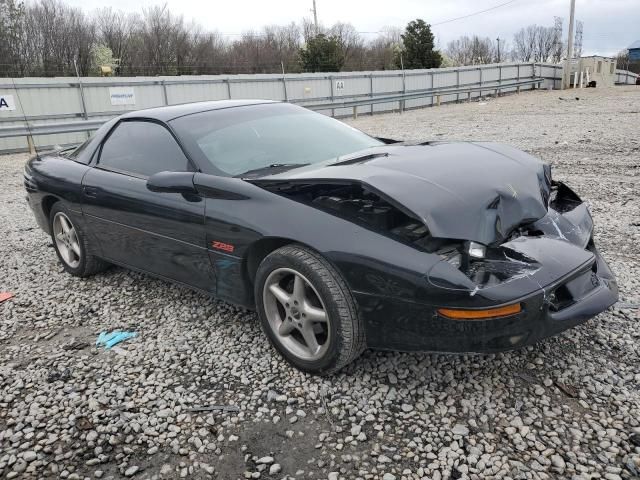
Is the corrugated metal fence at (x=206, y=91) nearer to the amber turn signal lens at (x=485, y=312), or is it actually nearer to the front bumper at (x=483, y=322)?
the front bumper at (x=483, y=322)

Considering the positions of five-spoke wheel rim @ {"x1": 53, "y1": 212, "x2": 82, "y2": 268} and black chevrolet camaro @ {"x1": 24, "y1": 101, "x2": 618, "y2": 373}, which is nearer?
black chevrolet camaro @ {"x1": 24, "y1": 101, "x2": 618, "y2": 373}

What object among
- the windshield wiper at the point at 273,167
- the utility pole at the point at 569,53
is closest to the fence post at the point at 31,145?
the windshield wiper at the point at 273,167

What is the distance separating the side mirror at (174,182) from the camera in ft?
9.74

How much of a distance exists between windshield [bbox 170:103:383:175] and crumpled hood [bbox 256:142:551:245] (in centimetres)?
32

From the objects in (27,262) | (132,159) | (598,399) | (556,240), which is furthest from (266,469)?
(27,262)

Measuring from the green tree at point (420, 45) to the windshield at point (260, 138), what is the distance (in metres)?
37.7

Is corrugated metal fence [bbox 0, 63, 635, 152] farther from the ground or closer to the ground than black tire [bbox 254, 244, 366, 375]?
farther from the ground

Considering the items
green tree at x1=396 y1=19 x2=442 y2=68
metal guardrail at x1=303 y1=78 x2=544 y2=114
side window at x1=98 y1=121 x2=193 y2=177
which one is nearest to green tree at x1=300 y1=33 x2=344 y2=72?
green tree at x1=396 y1=19 x2=442 y2=68

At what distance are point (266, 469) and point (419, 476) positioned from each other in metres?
0.61

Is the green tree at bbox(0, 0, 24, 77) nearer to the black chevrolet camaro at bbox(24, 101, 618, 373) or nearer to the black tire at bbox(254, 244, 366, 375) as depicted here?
the black chevrolet camaro at bbox(24, 101, 618, 373)

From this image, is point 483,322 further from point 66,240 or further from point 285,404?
point 66,240

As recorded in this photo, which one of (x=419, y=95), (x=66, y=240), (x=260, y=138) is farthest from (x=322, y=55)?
(x=260, y=138)

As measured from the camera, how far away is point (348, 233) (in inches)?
94.8

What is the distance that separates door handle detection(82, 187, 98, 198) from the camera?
12.3ft
